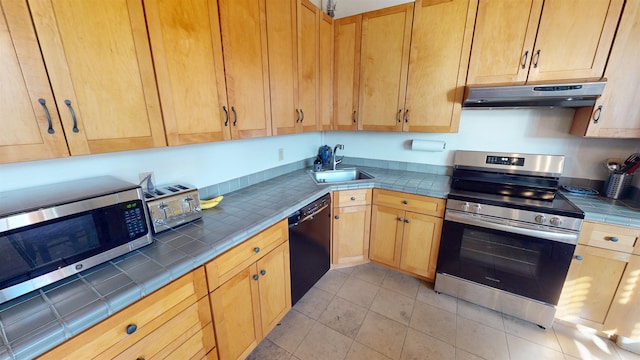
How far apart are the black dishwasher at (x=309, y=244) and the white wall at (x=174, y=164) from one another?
66cm

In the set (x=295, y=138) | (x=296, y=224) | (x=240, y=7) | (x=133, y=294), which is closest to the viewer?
(x=133, y=294)

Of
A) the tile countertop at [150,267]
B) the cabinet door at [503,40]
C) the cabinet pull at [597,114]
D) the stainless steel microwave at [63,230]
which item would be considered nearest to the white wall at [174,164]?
the stainless steel microwave at [63,230]

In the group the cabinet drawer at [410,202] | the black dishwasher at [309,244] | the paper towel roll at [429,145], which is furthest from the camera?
the paper towel roll at [429,145]

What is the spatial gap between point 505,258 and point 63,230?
2.49 metres

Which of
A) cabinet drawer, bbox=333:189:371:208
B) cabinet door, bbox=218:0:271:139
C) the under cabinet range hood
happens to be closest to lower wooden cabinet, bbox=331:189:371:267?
cabinet drawer, bbox=333:189:371:208

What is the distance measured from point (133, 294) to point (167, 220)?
1.47 ft

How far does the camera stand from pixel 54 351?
2.20 feet

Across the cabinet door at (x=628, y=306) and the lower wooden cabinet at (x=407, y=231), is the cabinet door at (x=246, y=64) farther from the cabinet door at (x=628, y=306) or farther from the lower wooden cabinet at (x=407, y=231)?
the cabinet door at (x=628, y=306)

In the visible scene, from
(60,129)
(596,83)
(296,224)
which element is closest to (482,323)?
(296,224)

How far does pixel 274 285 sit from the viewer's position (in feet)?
5.07

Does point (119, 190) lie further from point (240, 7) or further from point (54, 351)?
point (240, 7)

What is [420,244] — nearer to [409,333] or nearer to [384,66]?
[409,333]

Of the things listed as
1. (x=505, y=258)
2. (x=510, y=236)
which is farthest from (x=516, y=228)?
(x=505, y=258)

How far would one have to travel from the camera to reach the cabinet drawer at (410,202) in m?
1.92
